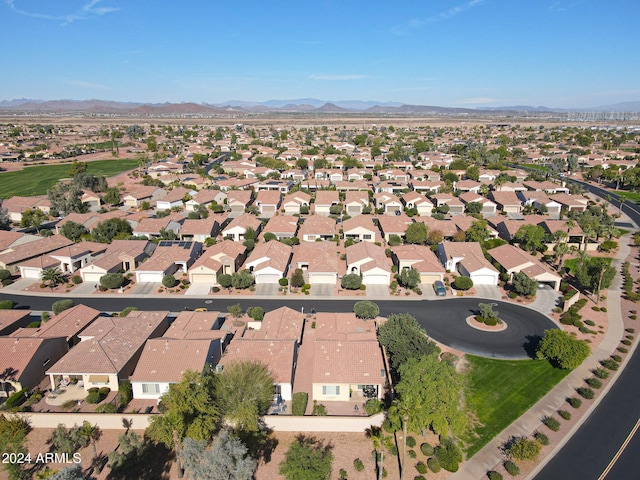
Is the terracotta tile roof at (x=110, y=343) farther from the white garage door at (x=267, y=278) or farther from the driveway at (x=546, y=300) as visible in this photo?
the driveway at (x=546, y=300)

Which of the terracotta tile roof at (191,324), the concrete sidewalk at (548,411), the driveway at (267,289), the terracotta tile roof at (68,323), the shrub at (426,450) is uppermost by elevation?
the terracotta tile roof at (68,323)

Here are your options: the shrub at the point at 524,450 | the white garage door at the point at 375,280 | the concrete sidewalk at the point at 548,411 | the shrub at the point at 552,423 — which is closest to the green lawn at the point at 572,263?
the concrete sidewalk at the point at 548,411

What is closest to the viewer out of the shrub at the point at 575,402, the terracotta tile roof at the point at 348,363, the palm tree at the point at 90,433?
the palm tree at the point at 90,433

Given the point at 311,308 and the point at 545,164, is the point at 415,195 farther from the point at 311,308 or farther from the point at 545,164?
the point at 545,164

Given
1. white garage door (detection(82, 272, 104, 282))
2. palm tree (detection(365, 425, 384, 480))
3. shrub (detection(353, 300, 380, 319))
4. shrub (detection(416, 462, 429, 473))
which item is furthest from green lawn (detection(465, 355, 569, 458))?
white garage door (detection(82, 272, 104, 282))

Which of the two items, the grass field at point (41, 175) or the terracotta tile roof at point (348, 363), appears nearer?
the terracotta tile roof at point (348, 363)

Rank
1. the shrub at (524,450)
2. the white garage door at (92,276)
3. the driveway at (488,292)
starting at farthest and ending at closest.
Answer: the white garage door at (92,276) < the driveway at (488,292) < the shrub at (524,450)
